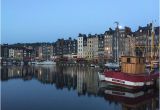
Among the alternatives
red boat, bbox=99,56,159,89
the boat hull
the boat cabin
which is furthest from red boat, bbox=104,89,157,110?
the boat cabin

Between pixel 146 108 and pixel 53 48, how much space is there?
520 ft

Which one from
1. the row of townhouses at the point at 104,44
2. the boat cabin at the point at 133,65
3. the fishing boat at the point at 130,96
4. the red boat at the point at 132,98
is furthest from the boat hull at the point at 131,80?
the row of townhouses at the point at 104,44

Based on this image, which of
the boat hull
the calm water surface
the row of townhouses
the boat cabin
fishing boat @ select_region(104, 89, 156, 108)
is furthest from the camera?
the row of townhouses

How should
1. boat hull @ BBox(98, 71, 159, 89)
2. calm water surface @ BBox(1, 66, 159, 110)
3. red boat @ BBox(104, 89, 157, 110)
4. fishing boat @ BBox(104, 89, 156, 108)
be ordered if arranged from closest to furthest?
1. calm water surface @ BBox(1, 66, 159, 110)
2. red boat @ BBox(104, 89, 157, 110)
3. fishing boat @ BBox(104, 89, 156, 108)
4. boat hull @ BBox(98, 71, 159, 89)

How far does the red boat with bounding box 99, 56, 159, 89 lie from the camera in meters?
39.9

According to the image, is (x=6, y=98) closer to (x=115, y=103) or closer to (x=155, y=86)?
(x=115, y=103)

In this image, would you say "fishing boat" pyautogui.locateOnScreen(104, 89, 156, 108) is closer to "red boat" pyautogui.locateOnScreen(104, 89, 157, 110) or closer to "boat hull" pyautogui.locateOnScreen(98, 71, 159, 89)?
"red boat" pyautogui.locateOnScreen(104, 89, 157, 110)

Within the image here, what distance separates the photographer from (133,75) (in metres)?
40.1

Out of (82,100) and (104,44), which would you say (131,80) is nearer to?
(82,100)

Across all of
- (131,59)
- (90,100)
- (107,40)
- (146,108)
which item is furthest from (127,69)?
(107,40)

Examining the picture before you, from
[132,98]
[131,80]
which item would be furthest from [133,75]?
[132,98]

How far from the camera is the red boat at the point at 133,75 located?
131 ft

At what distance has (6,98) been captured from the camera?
1416 inches

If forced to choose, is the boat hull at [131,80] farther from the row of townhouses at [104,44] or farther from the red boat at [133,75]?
the row of townhouses at [104,44]
